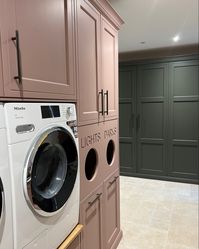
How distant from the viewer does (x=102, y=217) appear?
5.79 feet

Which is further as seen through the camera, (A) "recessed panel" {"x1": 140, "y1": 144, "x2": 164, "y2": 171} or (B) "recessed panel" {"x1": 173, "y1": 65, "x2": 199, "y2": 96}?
(A) "recessed panel" {"x1": 140, "y1": 144, "x2": 164, "y2": 171}

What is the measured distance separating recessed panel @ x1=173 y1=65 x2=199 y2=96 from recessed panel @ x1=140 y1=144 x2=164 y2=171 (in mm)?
1011

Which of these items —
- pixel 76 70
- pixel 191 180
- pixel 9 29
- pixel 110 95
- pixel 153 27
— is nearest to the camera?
pixel 9 29

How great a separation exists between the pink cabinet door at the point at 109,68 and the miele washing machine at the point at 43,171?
623 mm

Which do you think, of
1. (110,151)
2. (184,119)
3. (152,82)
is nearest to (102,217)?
(110,151)

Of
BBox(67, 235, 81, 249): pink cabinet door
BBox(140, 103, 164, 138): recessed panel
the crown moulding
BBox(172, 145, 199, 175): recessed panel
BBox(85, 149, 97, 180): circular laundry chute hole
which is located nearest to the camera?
BBox(67, 235, 81, 249): pink cabinet door

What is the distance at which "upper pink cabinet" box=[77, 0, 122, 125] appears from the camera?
139 centimetres

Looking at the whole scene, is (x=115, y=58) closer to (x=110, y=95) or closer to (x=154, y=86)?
(x=110, y=95)

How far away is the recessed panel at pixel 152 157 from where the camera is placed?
385 cm

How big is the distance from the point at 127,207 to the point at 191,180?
142cm

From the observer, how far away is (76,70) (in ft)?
4.32

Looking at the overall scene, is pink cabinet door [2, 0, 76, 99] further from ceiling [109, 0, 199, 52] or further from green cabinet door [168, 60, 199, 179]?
green cabinet door [168, 60, 199, 179]

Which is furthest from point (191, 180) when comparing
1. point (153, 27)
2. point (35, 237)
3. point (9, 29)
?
point (9, 29)

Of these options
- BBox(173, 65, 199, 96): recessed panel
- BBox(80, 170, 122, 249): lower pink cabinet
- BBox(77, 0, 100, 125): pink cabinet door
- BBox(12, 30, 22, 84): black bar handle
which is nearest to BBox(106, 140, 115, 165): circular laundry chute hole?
BBox(80, 170, 122, 249): lower pink cabinet
